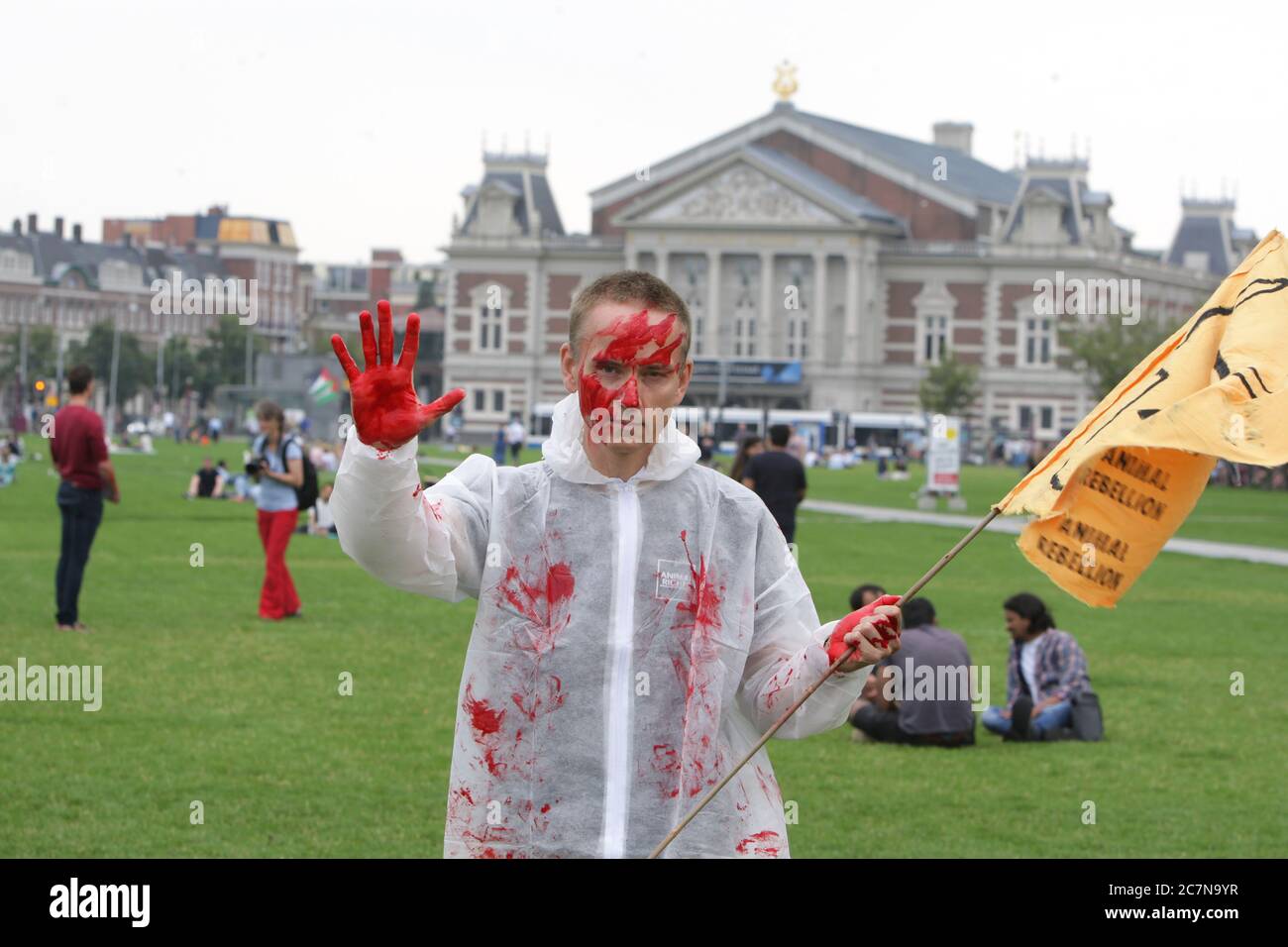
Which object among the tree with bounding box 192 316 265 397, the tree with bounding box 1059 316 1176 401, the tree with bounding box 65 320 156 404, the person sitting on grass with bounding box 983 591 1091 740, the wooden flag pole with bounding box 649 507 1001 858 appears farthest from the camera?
the tree with bounding box 192 316 265 397

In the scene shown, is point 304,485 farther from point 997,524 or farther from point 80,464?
point 997,524

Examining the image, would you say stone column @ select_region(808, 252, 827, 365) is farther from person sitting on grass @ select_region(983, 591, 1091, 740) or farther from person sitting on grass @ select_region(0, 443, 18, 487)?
person sitting on grass @ select_region(983, 591, 1091, 740)

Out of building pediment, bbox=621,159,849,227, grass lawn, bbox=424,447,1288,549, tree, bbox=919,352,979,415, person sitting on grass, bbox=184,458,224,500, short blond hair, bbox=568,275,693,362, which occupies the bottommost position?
grass lawn, bbox=424,447,1288,549

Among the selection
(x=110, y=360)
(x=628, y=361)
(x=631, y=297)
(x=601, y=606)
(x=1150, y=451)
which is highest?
(x=110, y=360)

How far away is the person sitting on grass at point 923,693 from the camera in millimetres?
11242

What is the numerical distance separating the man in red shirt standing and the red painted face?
10569 millimetres

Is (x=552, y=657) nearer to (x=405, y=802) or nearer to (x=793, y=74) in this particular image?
(x=405, y=802)

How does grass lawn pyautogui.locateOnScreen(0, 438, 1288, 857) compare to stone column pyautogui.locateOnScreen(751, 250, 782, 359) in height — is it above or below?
below

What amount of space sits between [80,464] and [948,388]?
7553 cm

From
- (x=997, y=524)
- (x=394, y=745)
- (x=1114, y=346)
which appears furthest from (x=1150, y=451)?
(x=1114, y=346)

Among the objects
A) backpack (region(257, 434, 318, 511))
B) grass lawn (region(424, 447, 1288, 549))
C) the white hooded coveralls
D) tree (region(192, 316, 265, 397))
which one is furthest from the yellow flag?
tree (region(192, 316, 265, 397))

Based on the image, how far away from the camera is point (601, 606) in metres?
3.89

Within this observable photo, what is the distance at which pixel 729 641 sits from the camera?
400 cm

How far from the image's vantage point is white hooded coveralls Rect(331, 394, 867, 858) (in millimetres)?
3844
